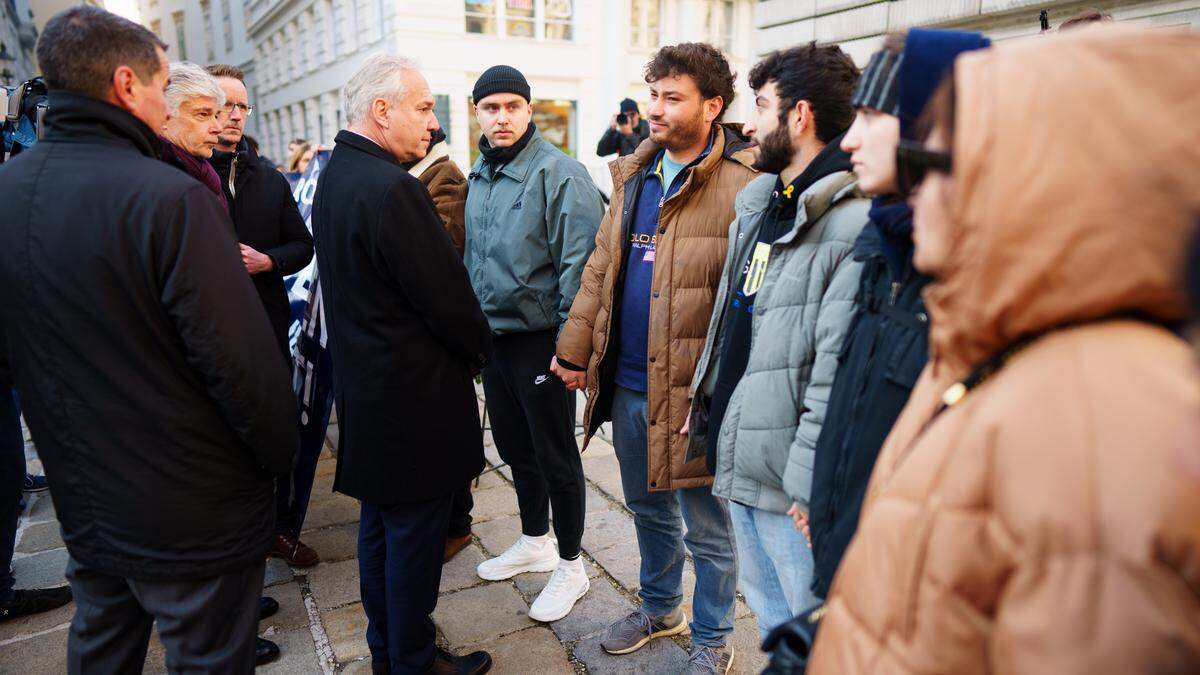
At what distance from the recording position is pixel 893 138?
1.37m

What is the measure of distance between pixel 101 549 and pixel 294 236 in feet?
6.56

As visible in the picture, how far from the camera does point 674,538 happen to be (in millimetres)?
2689

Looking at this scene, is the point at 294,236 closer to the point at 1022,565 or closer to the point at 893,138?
the point at 893,138

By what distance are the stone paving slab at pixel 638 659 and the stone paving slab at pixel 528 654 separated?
0.08 meters

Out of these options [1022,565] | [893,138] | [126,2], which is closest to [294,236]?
[893,138]

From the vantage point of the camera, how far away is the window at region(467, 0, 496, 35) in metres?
19.9

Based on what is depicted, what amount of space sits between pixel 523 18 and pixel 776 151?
20.8 metres

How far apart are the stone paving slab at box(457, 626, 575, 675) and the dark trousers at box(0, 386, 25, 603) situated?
76.8 inches

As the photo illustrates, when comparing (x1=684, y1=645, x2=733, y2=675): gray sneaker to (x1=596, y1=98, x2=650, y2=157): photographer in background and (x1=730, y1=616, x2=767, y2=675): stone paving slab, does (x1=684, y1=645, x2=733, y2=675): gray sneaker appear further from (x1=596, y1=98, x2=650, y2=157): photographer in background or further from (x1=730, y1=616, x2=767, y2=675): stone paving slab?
(x1=596, y1=98, x2=650, y2=157): photographer in background

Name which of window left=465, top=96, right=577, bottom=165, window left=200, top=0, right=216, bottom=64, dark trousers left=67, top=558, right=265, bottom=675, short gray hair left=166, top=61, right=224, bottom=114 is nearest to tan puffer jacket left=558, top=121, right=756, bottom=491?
dark trousers left=67, top=558, right=265, bottom=675

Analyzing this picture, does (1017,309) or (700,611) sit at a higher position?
(1017,309)

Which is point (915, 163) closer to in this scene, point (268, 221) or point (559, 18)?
point (268, 221)

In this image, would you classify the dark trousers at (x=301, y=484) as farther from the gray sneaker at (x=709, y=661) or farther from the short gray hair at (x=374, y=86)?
the gray sneaker at (x=709, y=661)

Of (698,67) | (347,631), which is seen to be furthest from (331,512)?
(698,67)
